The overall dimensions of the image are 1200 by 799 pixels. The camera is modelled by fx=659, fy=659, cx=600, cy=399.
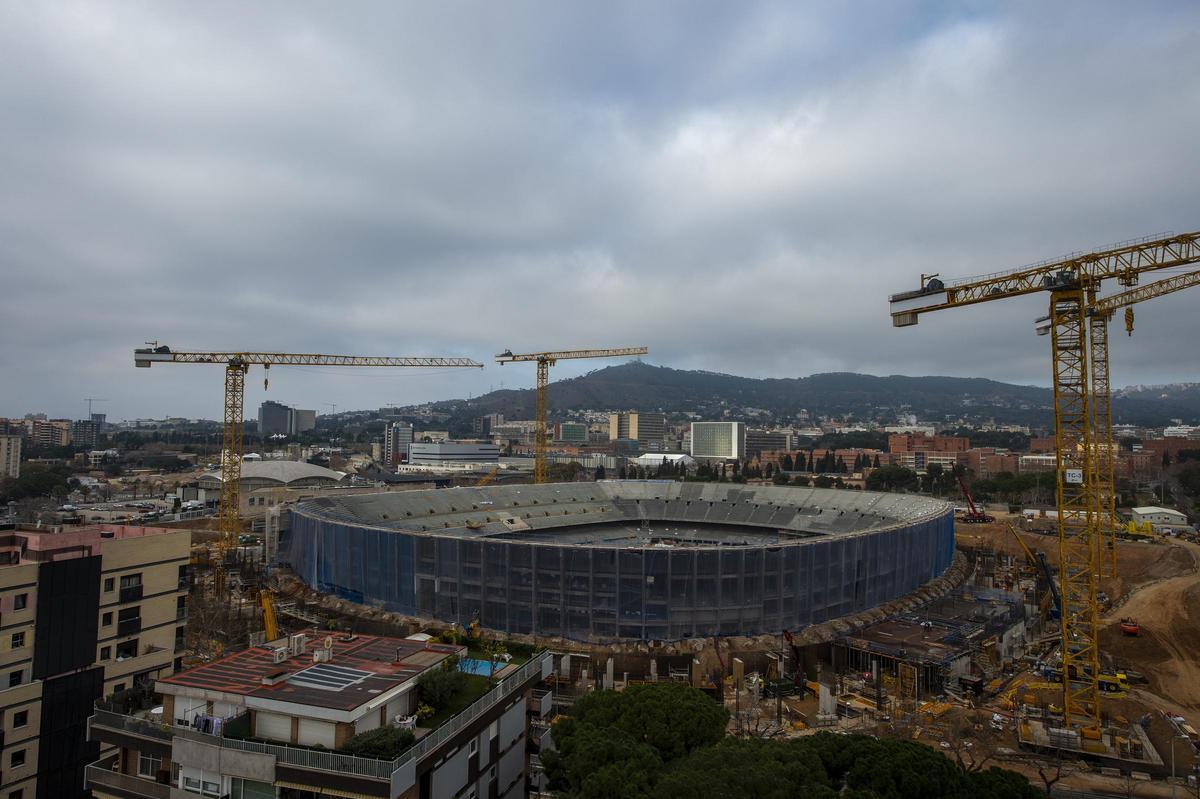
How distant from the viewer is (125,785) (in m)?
14.6

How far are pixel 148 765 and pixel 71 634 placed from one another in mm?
9778

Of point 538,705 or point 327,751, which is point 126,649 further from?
point 538,705

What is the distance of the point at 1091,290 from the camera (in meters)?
26.0

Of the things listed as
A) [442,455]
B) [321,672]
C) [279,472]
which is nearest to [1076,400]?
[321,672]

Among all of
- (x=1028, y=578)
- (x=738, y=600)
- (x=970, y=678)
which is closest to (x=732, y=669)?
(x=738, y=600)

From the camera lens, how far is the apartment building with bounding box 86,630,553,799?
1290 cm

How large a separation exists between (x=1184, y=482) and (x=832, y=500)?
199 ft

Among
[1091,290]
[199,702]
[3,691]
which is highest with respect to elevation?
[1091,290]

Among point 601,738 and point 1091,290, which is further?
point 1091,290

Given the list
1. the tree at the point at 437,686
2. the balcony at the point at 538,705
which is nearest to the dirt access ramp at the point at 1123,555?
the balcony at the point at 538,705

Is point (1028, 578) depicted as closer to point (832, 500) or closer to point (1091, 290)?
point (832, 500)

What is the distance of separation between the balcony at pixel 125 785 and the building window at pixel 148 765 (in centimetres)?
16

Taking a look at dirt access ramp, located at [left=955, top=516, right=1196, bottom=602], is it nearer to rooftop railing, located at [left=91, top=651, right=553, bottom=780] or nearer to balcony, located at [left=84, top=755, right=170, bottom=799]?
rooftop railing, located at [left=91, top=651, right=553, bottom=780]

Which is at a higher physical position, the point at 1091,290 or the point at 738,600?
the point at 1091,290
